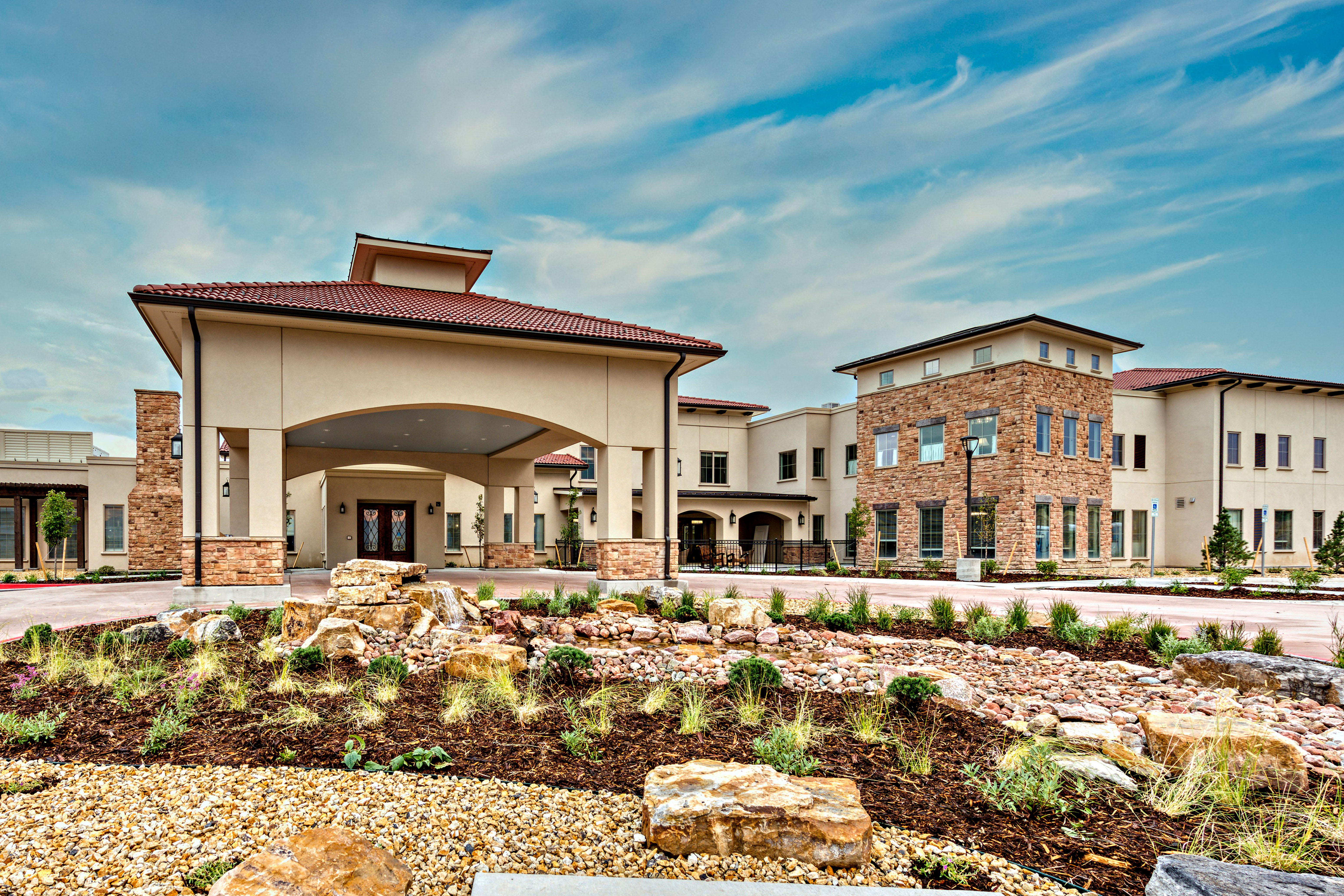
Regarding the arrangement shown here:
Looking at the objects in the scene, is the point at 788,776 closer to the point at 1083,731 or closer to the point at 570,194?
the point at 1083,731

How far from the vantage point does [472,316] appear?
45.3 ft

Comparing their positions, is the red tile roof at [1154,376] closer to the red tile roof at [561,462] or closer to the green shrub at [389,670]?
the red tile roof at [561,462]

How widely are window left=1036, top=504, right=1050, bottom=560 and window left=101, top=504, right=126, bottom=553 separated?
3019cm

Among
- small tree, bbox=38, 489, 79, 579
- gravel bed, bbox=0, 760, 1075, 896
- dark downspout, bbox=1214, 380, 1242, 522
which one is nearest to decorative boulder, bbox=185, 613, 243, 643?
gravel bed, bbox=0, 760, 1075, 896

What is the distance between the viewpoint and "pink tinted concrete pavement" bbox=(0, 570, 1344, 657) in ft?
33.2

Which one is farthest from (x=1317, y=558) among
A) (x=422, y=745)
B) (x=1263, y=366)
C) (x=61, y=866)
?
(x=61, y=866)

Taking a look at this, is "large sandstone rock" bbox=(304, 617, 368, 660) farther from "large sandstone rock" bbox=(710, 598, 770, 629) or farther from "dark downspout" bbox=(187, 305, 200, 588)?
"dark downspout" bbox=(187, 305, 200, 588)

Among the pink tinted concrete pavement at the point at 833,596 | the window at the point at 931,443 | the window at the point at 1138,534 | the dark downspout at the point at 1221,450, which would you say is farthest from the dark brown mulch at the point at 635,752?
the dark downspout at the point at 1221,450

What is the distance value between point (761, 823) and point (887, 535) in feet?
86.5

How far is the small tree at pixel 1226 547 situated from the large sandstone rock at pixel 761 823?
2726cm

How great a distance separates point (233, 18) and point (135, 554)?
17320 millimetres

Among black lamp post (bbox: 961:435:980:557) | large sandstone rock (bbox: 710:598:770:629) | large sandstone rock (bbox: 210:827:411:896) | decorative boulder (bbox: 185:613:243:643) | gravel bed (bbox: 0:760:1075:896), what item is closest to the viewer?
large sandstone rock (bbox: 210:827:411:896)

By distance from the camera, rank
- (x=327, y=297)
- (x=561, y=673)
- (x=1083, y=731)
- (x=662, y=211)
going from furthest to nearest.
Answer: (x=662, y=211) < (x=327, y=297) < (x=561, y=673) < (x=1083, y=731)

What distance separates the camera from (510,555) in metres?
22.9
